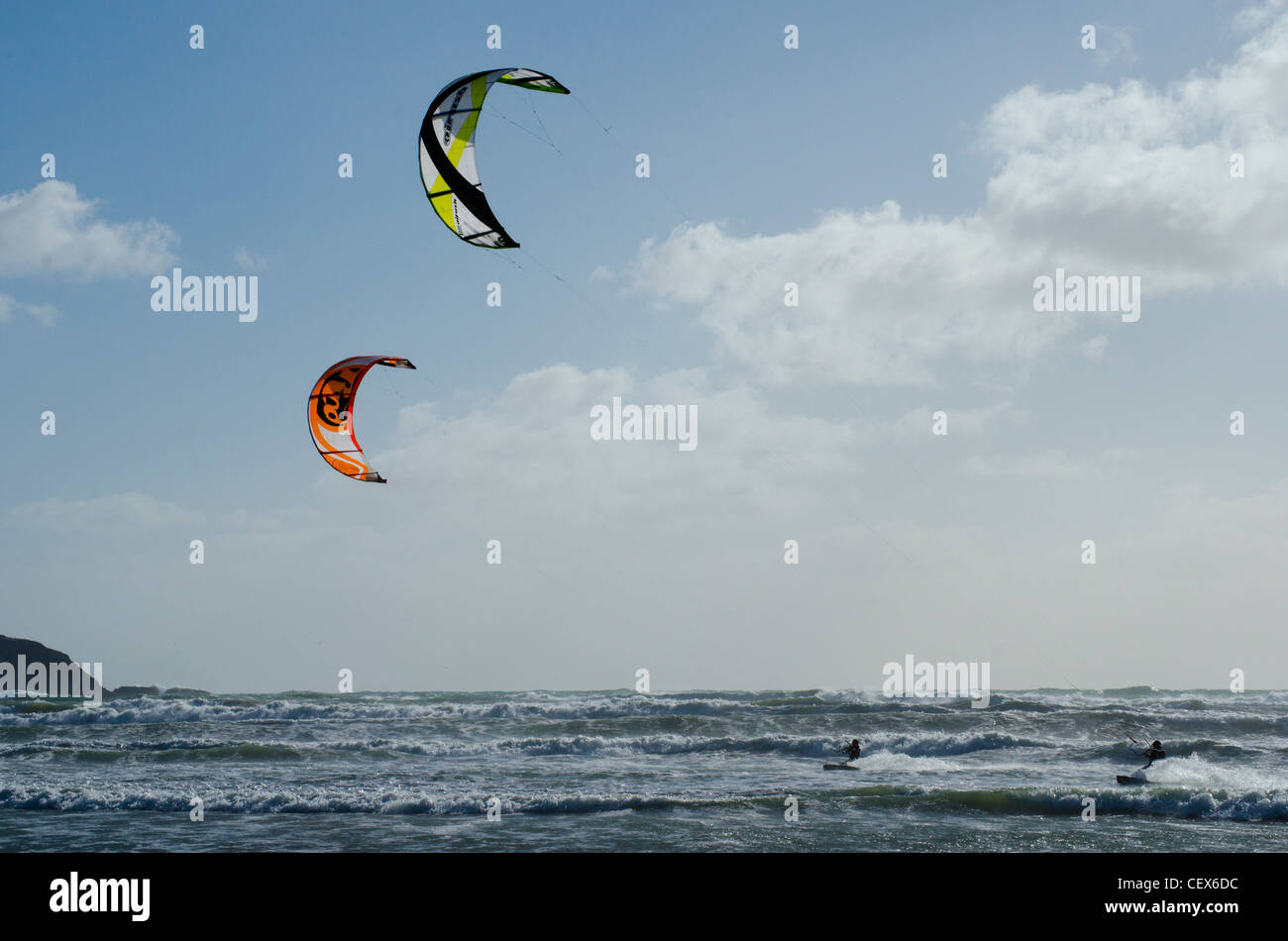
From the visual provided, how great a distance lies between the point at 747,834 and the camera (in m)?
13.1

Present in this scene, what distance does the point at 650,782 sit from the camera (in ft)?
58.9

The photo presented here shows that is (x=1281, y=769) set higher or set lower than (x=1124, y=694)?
higher

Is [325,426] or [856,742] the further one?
[856,742]

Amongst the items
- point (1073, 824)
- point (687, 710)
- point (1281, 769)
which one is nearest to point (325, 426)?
point (1073, 824)

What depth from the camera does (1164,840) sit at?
12.9 m

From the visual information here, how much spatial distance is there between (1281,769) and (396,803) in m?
18.5

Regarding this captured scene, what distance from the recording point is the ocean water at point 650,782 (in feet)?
43.1

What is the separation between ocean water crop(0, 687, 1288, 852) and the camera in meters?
13.1
